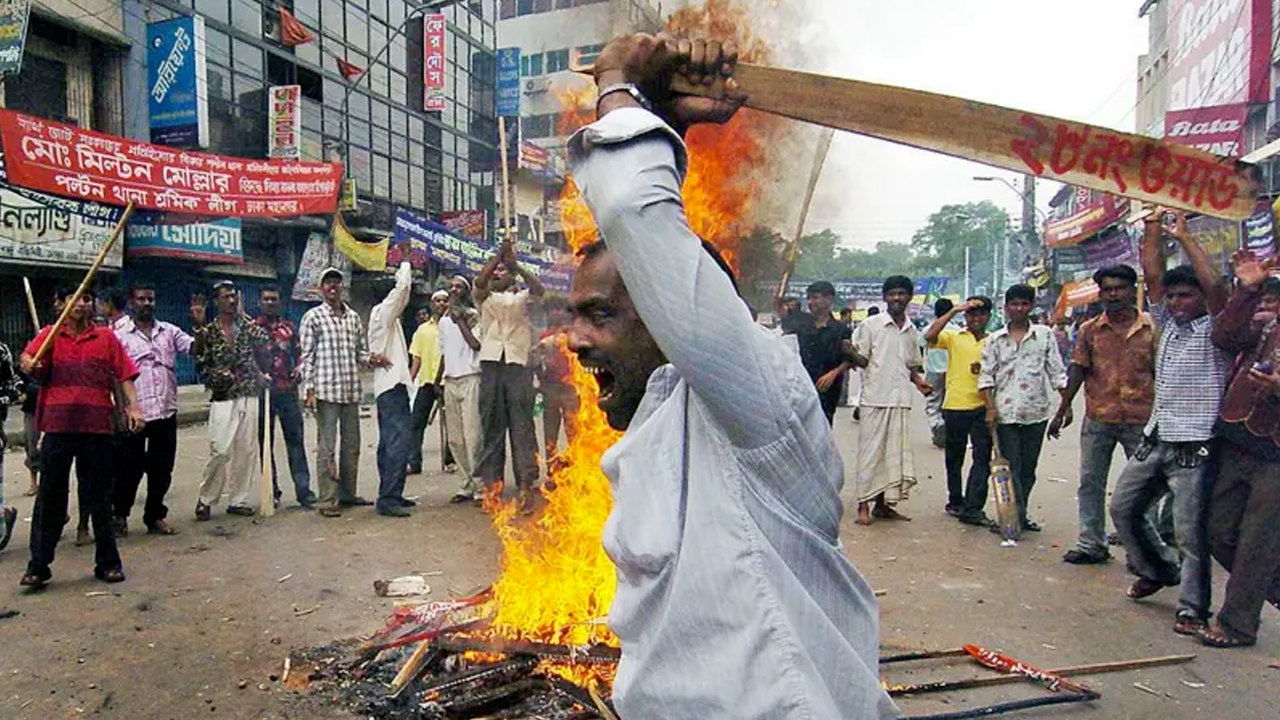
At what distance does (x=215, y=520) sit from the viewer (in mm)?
7641

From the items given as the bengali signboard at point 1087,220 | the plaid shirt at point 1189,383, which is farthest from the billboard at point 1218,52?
the plaid shirt at point 1189,383

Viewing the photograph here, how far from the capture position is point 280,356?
8359mm

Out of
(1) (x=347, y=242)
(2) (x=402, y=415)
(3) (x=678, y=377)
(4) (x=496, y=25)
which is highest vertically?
(4) (x=496, y=25)

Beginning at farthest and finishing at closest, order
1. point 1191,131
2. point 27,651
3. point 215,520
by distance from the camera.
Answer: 1. point 1191,131
2. point 215,520
3. point 27,651

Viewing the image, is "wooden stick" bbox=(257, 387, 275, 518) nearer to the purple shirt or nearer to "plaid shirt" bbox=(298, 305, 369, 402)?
"plaid shirt" bbox=(298, 305, 369, 402)

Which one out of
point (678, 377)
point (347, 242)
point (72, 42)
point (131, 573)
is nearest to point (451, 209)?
point (347, 242)

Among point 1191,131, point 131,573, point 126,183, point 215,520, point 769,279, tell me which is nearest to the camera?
point 131,573

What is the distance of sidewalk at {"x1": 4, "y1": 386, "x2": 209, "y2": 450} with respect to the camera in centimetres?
1224

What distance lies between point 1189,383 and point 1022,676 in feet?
7.24

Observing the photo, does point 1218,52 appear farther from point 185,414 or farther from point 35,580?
point 35,580

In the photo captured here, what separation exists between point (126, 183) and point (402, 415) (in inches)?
307

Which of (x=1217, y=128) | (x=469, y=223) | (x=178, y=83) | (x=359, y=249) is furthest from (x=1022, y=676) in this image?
(x=469, y=223)

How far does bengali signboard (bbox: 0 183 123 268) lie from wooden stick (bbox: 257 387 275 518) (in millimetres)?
7907

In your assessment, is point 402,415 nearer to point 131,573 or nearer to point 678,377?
point 131,573
